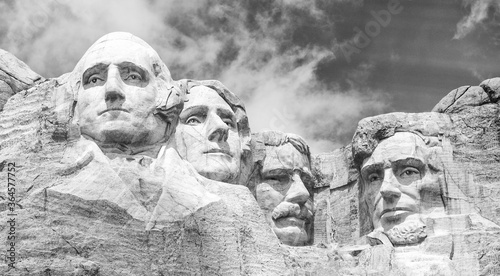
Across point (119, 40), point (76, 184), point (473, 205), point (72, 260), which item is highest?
point (119, 40)

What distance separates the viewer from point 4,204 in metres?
12.6

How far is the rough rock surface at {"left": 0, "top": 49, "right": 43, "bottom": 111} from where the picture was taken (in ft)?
47.6

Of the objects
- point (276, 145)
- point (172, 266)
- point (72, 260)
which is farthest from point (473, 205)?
point (72, 260)

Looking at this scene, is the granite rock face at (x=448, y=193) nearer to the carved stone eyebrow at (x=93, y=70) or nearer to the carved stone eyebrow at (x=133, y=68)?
the carved stone eyebrow at (x=133, y=68)

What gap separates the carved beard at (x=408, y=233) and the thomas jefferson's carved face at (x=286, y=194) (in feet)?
4.15

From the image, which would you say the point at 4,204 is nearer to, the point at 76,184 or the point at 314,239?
the point at 76,184

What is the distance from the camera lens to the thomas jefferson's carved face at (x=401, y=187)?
15.1 m

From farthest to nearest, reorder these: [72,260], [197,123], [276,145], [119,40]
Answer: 1. [276,145]
2. [197,123]
3. [119,40]
4. [72,260]

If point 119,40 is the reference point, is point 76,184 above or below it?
below

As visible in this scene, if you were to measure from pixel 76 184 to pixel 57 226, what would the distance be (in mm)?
559

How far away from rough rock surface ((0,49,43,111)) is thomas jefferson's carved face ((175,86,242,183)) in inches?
74.8

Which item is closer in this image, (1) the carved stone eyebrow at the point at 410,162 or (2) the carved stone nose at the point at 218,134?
(2) the carved stone nose at the point at 218,134

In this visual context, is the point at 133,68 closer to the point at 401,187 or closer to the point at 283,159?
the point at 283,159

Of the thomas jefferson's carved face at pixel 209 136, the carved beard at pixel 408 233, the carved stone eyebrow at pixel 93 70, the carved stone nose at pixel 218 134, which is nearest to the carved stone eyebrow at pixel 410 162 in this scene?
the carved beard at pixel 408 233
